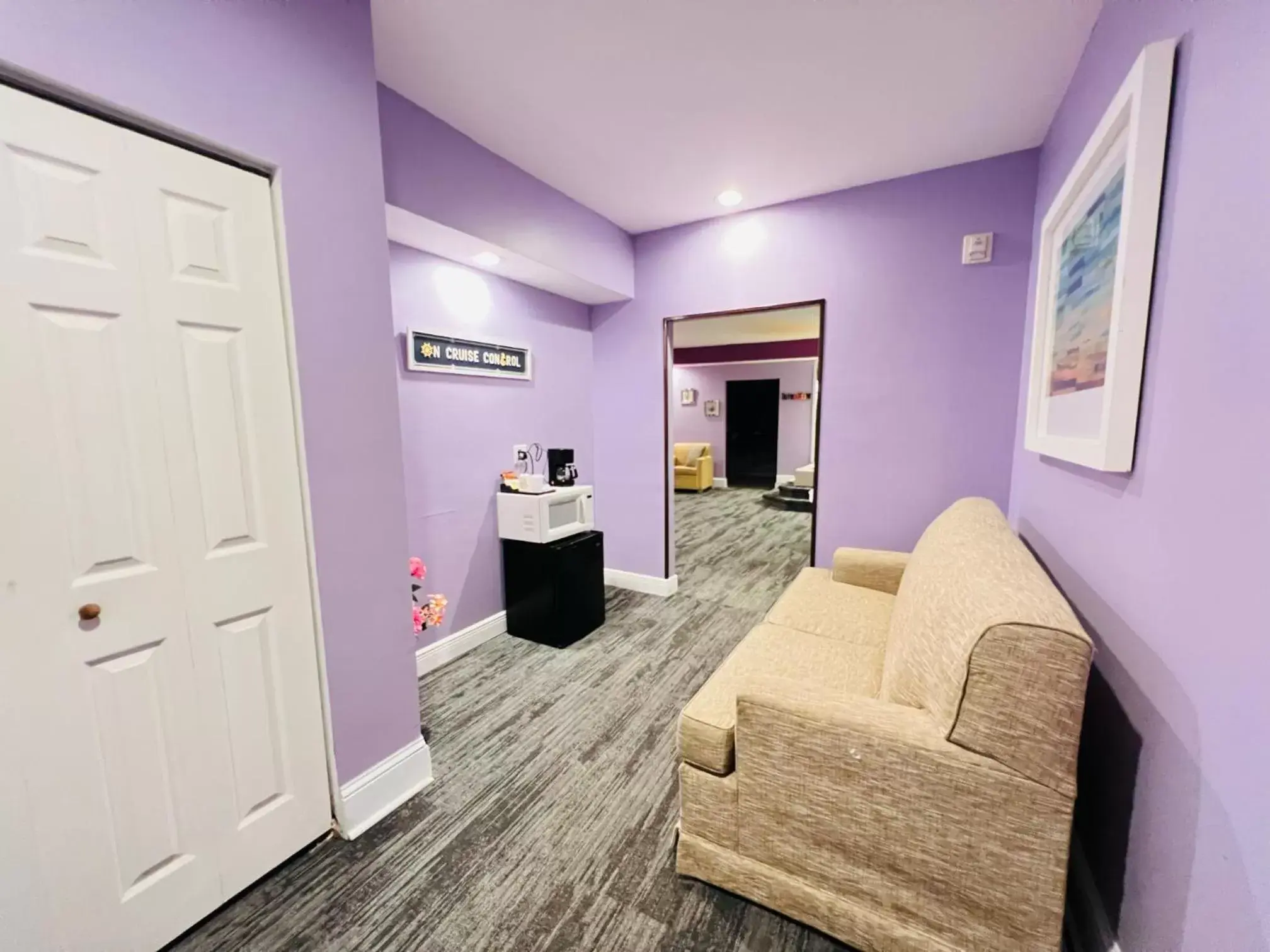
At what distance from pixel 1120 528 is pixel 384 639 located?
2153 mm

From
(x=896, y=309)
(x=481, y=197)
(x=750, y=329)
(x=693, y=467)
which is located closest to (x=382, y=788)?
(x=481, y=197)

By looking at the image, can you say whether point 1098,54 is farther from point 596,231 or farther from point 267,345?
point 267,345

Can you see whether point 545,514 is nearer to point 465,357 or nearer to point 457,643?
point 457,643

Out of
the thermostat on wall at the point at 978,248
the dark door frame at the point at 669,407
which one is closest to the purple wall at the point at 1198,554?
the thermostat on wall at the point at 978,248

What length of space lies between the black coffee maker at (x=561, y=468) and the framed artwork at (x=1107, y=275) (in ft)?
7.73

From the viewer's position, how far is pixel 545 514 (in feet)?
9.20

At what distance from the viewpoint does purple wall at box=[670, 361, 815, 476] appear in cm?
843

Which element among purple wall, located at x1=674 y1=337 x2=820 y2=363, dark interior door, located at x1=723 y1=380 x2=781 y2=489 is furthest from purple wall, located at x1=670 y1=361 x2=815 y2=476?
purple wall, located at x1=674 y1=337 x2=820 y2=363

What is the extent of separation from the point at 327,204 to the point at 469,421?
145 cm

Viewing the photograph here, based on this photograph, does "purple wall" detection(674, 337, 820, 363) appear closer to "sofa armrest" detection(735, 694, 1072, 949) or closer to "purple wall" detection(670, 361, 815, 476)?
"purple wall" detection(670, 361, 815, 476)

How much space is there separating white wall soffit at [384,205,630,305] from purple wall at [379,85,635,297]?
37mm

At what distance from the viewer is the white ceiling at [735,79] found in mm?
1550

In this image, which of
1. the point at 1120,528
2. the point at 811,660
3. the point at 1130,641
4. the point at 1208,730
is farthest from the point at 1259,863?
the point at 811,660

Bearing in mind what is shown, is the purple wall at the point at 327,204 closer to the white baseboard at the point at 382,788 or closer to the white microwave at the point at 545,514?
the white baseboard at the point at 382,788
